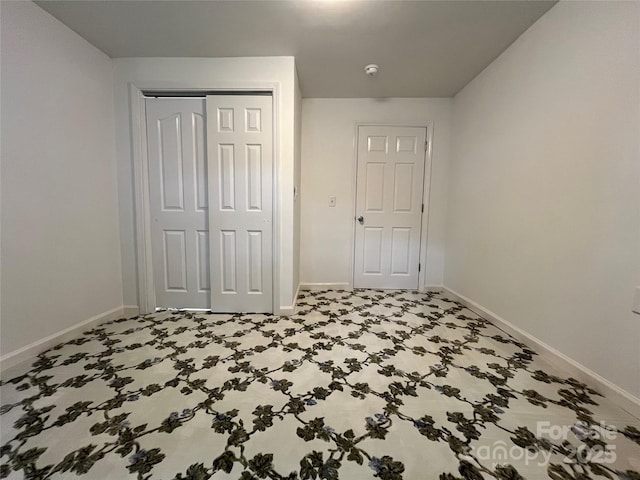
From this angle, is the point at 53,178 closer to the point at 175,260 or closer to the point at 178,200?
the point at 178,200

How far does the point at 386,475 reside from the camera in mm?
885

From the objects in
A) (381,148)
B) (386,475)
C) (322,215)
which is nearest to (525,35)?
(381,148)

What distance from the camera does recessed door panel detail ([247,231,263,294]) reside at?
2.34m

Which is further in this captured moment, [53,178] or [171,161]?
[171,161]

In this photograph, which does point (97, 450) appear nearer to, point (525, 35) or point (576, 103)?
point (576, 103)

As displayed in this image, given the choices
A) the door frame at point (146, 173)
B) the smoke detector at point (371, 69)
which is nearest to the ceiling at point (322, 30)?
the smoke detector at point (371, 69)

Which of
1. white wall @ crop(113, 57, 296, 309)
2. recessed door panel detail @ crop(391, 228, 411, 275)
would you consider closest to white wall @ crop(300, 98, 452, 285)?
recessed door panel detail @ crop(391, 228, 411, 275)

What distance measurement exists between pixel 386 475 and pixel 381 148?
3.02 meters

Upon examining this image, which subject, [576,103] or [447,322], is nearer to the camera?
[576,103]

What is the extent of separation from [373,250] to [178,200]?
90.8 inches

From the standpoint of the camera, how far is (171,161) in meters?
2.32

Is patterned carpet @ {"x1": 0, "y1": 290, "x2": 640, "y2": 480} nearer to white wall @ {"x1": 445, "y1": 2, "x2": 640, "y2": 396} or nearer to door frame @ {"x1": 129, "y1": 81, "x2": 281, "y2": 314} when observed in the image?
white wall @ {"x1": 445, "y1": 2, "x2": 640, "y2": 396}

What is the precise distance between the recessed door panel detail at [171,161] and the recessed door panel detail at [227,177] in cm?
41

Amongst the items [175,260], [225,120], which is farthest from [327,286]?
[225,120]
